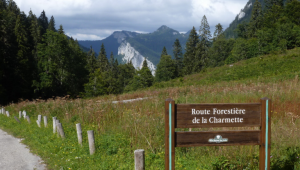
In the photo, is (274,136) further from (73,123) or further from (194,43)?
(194,43)

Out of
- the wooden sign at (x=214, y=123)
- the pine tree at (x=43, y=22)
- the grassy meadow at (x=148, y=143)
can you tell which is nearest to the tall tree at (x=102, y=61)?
the pine tree at (x=43, y=22)

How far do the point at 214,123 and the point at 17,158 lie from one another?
19.6 feet

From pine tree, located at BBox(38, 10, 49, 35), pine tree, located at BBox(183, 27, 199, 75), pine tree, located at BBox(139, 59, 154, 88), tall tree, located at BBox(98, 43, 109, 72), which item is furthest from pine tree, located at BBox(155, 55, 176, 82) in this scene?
pine tree, located at BBox(38, 10, 49, 35)

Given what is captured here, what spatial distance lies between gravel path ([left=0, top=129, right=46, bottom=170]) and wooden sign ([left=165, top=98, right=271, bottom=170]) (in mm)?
4044

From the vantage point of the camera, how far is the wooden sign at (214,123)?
365cm

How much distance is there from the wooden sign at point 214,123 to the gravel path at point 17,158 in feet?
13.3

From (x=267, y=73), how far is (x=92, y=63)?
60813 mm

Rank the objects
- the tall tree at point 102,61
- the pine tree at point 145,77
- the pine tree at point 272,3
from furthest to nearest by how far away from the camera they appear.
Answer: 1. the tall tree at point 102,61
2. the pine tree at point 272,3
3. the pine tree at point 145,77

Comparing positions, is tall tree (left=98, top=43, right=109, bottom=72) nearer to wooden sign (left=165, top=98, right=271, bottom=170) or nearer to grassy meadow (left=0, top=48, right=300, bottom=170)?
grassy meadow (left=0, top=48, right=300, bottom=170)

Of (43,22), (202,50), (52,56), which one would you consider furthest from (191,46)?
(43,22)

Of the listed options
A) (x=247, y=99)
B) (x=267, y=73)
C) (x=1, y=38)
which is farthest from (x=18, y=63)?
(x=247, y=99)

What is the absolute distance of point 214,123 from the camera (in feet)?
12.1

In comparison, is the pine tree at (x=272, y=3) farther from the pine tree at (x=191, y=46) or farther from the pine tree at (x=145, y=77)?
the pine tree at (x=145, y=77)

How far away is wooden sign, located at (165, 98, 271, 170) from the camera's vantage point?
12.0 ft
